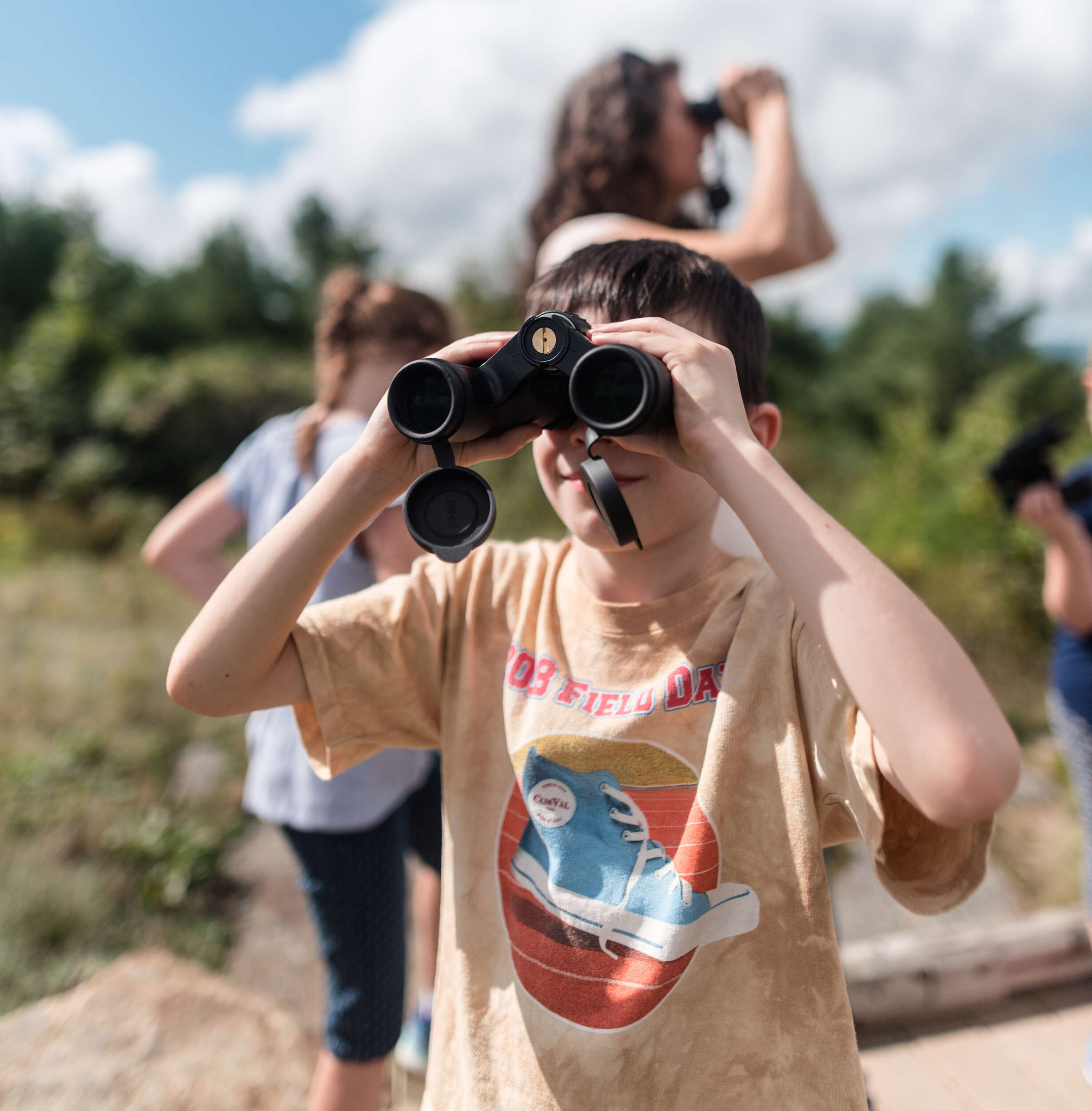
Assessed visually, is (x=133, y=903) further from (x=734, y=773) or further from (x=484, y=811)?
(x=734, y=773)

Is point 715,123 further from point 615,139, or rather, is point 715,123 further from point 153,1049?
point 153,1049

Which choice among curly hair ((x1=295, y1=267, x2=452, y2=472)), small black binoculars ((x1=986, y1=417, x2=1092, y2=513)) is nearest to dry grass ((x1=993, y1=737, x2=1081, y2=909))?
small black binoculars ((x1=986, y1=417, x2=1092, y2=513))

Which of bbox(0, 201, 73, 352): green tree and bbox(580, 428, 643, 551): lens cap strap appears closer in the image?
bbox(580, 428, 643, 551): lens cap strap

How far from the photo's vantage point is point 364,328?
2.17 meters

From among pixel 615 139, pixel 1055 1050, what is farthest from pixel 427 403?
pixel 1055 1050

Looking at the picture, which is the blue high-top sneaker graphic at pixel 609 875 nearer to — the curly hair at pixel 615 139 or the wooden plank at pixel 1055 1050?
the curly hair at pixel 615 139

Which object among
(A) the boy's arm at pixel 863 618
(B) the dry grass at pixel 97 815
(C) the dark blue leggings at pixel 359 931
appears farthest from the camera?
(B) the dry grass at pixel 97 815

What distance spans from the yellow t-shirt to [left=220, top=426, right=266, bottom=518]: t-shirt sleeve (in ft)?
2.97

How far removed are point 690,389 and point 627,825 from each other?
0.60 meters

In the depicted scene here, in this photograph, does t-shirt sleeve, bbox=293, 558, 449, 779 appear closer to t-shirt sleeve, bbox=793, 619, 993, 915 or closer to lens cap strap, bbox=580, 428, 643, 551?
lens cap strap, bbox=580, 428, 643, 551

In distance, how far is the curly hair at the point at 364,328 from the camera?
7.02ft

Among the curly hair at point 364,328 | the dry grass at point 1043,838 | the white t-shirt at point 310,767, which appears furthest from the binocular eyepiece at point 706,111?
the dry grass at point 1043,838

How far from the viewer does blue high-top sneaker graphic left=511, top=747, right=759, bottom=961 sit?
3.48 ft

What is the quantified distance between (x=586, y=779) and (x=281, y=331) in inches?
1100
